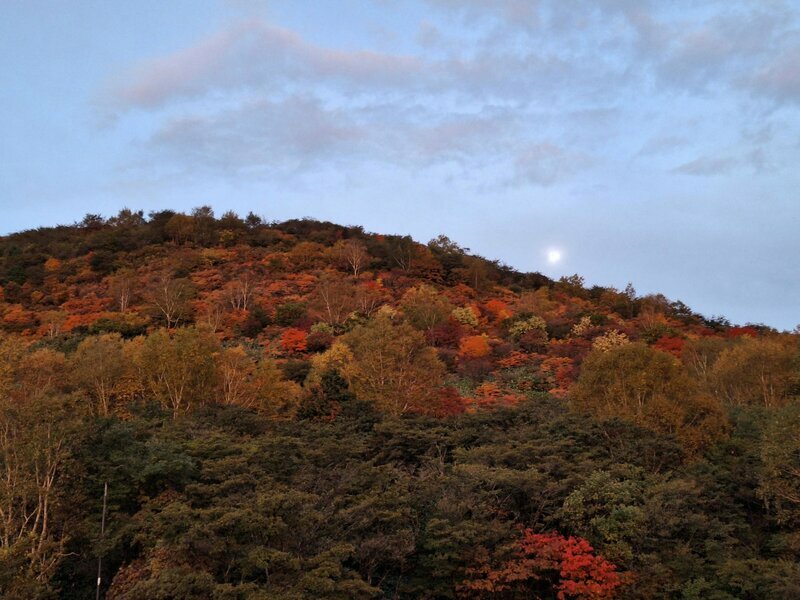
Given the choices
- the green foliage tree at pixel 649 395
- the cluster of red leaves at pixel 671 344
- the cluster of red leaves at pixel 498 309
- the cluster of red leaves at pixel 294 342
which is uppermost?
the cluster of red leaves at pixel 498 309

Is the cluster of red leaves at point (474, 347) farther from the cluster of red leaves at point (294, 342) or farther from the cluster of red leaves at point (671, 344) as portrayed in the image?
the cluster of red leaves at point (671, 344)

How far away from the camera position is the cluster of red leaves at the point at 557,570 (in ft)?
53.2

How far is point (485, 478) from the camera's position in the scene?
1853 cm

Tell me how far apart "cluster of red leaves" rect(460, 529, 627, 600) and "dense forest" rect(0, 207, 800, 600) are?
0.08 m

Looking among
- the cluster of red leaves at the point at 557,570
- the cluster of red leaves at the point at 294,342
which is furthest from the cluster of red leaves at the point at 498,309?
the cluster of red leaves at the point at 557,570

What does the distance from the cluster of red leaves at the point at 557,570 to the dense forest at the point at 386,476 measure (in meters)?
0.08

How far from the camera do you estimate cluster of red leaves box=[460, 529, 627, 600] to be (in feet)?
53.2

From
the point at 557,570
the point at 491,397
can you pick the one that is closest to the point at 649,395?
the point at 557,570

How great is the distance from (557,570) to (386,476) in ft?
16.4

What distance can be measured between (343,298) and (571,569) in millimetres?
40409

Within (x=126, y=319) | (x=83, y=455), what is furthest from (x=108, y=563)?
(x=126, y=319)

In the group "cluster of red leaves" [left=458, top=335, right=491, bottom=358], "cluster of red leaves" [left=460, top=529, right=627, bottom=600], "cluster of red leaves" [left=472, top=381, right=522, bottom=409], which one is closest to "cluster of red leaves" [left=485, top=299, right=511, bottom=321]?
"cluster of red leaves" [left=458, top=335, right=491, bottom=358]

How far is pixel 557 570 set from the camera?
57.2ft

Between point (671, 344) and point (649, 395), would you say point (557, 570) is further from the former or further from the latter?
point (671, 344)
